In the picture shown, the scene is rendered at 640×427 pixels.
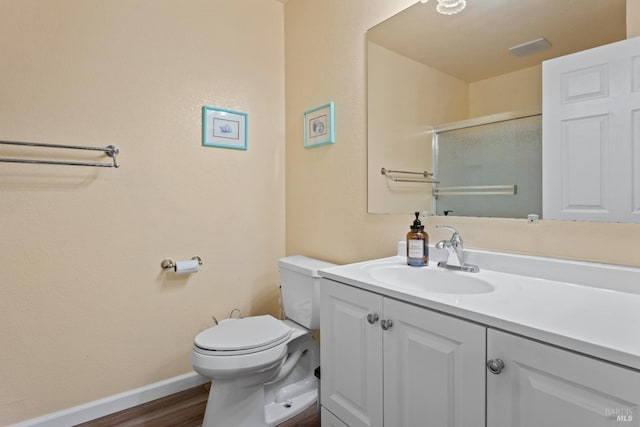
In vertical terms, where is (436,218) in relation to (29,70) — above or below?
below

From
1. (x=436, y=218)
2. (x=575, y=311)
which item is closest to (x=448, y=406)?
(x=575, y=311)

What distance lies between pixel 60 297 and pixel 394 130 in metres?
1.78

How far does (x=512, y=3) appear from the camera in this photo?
1.17m

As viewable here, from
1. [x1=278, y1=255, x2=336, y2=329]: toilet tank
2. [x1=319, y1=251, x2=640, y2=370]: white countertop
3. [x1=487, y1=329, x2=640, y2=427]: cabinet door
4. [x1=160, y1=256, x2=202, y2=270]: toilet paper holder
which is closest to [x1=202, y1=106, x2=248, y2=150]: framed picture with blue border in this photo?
[x1=160, y1=256, x2=202, y2=270]: toilet paper holder

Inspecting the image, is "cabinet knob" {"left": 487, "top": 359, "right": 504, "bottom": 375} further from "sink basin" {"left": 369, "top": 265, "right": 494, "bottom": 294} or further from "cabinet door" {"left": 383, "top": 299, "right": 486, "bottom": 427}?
"sink basin" {"left": 369, "top": 265, "right": 494, "bottom": 294}

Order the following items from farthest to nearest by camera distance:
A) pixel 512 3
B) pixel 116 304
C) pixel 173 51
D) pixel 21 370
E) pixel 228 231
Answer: pixel 228 231 → pixel 173 51 → pixel 116 304 → pixel 21 370 → pixel 512 3

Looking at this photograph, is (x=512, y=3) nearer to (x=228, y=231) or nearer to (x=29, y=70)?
(x=228, y=231)

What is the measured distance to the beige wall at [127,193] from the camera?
148cm

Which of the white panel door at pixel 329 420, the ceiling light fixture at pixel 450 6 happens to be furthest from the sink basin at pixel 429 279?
the ceiling light fixture at pixel 450 6

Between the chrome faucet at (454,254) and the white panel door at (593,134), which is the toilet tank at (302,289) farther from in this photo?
the white panel door at (593,134)

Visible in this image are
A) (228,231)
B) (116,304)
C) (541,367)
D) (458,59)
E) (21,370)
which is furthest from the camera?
(228,231)

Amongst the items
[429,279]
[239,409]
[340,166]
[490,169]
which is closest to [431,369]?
[429,279]

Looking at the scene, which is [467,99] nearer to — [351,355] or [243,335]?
[351,355]

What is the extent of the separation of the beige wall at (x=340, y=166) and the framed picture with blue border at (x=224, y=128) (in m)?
0.33
